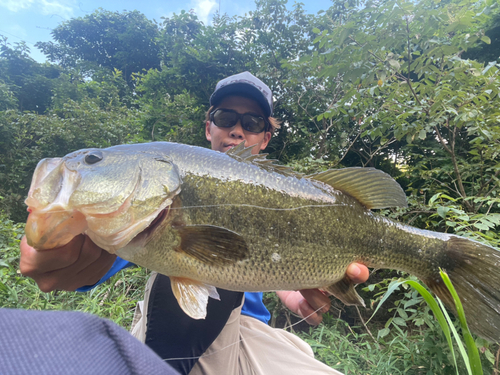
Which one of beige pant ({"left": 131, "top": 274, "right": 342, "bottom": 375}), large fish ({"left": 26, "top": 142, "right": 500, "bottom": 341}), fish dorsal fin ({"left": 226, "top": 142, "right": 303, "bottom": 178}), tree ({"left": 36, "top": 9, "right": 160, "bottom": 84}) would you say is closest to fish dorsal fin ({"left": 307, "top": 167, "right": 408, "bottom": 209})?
large fish ({"left": 26, "top": 142, "right": 500, "bottom": 341})

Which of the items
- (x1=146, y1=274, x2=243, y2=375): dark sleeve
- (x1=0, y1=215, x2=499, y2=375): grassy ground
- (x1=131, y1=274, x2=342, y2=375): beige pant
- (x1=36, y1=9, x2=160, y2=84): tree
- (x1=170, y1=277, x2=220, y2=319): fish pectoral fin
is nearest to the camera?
(x1=170, y1=277, x2=220, y2=319): fish pectoral fin

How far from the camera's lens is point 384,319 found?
12.5ft

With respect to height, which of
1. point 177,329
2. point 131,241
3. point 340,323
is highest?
point 131,241

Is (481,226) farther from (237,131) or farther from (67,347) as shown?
(67,347)

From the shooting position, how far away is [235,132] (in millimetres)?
2369

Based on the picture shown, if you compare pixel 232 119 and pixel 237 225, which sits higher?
pixel 232 119

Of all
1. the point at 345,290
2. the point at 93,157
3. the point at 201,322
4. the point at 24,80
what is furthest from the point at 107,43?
the point at 345,290

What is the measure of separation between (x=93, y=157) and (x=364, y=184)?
3.99ft

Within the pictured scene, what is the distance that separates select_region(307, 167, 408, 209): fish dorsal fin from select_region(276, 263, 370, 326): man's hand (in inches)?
12.5

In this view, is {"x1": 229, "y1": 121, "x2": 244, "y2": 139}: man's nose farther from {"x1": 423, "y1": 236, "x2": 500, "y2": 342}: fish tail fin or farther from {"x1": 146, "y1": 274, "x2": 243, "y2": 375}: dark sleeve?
{"x1": 423, "y1": 236, "x2": 500, "y2": 342}: fish tail fin

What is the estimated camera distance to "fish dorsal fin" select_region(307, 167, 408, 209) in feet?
3.99

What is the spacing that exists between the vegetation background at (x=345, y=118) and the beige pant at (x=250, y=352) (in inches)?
29.6

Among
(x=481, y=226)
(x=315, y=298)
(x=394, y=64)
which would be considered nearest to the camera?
(x=315, y=298)

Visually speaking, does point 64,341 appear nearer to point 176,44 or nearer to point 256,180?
point 256,180
